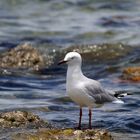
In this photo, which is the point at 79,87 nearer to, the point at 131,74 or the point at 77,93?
the point at 77,93

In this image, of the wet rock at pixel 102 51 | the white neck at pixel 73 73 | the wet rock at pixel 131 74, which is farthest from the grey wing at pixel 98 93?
the wet rock at pixel 102 51

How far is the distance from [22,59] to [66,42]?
2.88m

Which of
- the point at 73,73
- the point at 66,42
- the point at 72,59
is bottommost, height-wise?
the point at 73,73

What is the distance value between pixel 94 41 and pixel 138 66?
3.13m

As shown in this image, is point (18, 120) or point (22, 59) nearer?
point (18, 120)

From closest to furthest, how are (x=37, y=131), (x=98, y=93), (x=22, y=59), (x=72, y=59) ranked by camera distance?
(x=37, y=131) → (x=72, y=59) → (x=98, y=93) → (x=22, y=59)

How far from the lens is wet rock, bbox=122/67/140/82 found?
12734 mm

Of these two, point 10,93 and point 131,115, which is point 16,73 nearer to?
point 10,93

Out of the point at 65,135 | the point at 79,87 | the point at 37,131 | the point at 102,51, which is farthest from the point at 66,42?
the point at 65,135

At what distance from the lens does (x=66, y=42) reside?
55.3 feet

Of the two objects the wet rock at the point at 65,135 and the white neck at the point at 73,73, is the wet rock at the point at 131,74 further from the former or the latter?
the wet rock at the point at 65,135

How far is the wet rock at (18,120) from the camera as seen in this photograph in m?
8.43

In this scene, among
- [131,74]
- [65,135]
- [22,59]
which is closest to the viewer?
[65,135]

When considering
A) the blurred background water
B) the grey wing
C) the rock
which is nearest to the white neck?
the grey wing
